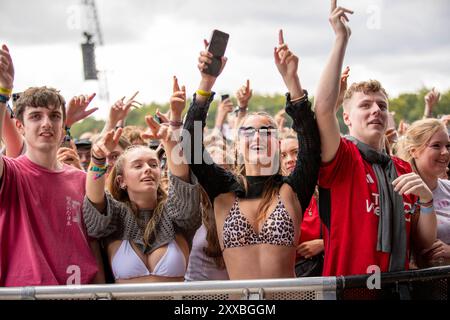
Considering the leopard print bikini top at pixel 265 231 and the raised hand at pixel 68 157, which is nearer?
the leopard print bikini top at pixel 265 231

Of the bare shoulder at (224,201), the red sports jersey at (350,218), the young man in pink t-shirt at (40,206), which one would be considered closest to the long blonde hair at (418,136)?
the red sports jersey at (350,218)

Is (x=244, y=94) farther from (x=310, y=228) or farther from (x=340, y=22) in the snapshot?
(x=340, y=22)

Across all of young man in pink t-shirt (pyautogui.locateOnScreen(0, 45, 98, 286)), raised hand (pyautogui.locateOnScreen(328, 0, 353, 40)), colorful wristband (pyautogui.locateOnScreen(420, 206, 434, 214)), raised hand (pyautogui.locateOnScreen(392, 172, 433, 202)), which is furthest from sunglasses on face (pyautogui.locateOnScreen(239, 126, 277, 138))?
young man in pink t-shirt (pyautogui.locateOnScreen(0, 45, 98, 286))

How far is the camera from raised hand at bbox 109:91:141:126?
14.7ft

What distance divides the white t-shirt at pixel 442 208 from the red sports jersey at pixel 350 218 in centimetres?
72

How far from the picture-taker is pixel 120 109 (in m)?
4.51

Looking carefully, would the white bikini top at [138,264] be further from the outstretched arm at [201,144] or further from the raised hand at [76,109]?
the raised hand at [76,109]

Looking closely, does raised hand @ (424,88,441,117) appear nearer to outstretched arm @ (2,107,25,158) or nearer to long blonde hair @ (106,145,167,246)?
long blonde hair @ (106,145,167,246)

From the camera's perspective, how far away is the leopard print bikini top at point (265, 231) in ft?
11.6

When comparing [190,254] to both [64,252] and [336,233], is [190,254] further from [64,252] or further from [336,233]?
[336,233]

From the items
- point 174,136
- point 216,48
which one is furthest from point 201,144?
point 216,48
